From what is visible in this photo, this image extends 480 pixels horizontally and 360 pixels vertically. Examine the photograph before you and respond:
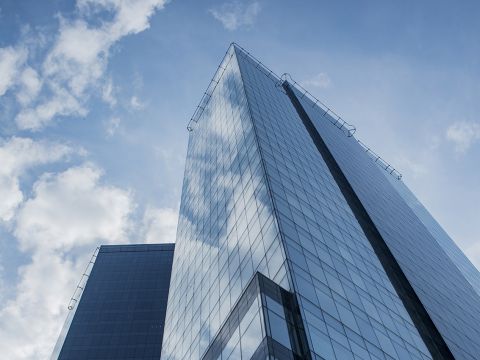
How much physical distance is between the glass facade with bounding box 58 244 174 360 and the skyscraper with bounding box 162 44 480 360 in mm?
53635

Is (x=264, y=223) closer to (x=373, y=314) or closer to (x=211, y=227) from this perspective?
(x=373, y=314)

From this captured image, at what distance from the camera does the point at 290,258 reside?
132 feet

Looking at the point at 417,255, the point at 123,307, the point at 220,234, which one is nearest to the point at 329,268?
the point at 220,234

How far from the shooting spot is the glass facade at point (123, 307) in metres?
124

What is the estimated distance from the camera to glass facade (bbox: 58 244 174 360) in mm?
124062

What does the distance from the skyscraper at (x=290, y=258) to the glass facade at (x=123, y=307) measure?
176 feet

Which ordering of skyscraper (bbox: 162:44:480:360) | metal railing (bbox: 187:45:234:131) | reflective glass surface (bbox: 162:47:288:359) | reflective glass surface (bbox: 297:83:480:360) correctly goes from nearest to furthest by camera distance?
skyscraper (bbox: 162:44:480:360) → reflective glass surface (bbox: 162:47:288:359) → reflective glass surface (bbox: 297:83:480:360) → metal railing (bbox: 187:45:234:131)

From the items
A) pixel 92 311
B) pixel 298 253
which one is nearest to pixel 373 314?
pixel 298 253

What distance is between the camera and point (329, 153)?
90.5 metres

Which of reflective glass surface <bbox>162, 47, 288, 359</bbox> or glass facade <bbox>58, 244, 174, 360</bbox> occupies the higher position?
glass facade <bbox>58, 244, 174, 360</bbox>

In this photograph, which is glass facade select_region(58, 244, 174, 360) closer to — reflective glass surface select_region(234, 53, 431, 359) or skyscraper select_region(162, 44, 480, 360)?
skyscraper select_region(162, 44, 480, 360)

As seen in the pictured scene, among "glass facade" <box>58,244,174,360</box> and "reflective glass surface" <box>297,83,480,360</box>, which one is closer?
"reflective glass surface" <box>297,83,480,360</box>

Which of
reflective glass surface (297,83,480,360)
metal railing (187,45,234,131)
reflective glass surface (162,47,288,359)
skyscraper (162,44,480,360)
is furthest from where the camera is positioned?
metal railing (187,45,234,131)

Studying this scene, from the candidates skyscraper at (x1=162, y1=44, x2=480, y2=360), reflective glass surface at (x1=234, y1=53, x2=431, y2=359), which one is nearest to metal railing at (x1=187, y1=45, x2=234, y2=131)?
skyscraper at (x1=162, y1=44, x2=480, y2=360)
